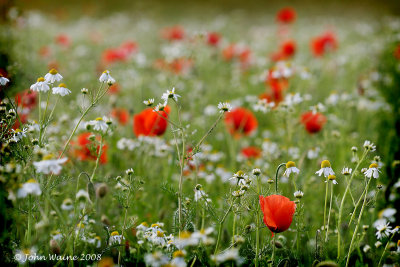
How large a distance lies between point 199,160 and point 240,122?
64 centimetres

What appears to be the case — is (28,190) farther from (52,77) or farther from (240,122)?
(240,122)

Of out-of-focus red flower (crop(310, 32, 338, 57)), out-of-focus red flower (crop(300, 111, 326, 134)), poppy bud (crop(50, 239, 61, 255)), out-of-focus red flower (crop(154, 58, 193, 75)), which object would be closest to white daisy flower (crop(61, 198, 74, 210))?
poppy bud (crop(50, 239, 61, 255))

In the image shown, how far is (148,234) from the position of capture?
141 centimetres

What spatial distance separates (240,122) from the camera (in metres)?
2.61

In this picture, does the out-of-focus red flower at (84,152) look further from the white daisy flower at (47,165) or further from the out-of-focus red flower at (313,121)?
the out-of-focus red flower at (313,121)

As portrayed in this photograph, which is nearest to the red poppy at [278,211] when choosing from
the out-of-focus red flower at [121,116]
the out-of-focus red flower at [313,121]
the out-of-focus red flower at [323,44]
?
the out-of-focus red flower at [313,121]

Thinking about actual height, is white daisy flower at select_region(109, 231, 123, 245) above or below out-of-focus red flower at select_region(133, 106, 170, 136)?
below

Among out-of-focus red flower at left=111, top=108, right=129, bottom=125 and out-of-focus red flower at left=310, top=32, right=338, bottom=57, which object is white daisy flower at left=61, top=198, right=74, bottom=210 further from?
out-of-focus red flower at left=310, top=32, right=338, bottom=57

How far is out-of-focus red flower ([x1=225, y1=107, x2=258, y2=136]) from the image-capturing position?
257 centimetres

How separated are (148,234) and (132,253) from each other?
204 millimetres

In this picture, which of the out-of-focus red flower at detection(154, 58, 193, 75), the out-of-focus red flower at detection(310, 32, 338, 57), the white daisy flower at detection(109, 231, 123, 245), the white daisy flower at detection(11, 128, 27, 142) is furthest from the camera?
the out-of-focus red flower at detection(310, 32, 338, 57)

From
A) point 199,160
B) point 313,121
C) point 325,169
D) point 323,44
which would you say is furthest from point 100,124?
point 323,44

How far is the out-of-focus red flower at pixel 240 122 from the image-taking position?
2566 mm

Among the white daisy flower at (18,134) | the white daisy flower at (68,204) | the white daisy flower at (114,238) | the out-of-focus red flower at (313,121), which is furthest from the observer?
the out-of-focus red flower at (313,121)
